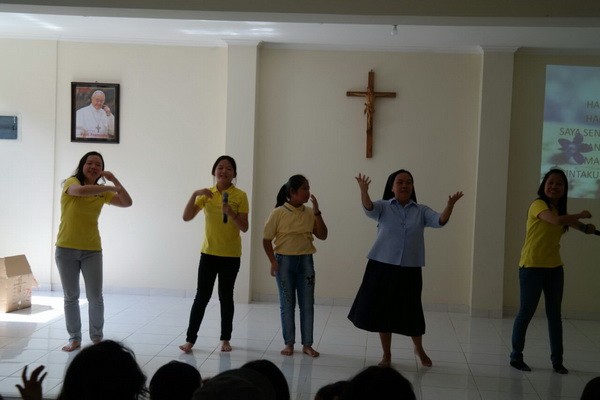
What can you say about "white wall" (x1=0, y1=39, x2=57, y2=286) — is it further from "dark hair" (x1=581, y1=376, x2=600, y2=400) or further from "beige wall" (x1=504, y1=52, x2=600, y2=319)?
"dark hair" (x1=581, y1=376, x2=600, y2=400)

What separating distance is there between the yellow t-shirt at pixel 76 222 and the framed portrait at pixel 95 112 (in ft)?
7.33

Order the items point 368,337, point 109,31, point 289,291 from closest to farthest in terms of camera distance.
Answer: point 289,291 < point 368,337 < point 109,31

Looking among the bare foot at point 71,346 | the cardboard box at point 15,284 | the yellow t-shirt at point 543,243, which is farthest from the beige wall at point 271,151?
the bare foot at point 71,346

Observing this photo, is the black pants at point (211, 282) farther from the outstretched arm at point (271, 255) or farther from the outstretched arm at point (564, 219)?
the outstretched arm at point (564, 219)

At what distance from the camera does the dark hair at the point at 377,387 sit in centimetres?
172

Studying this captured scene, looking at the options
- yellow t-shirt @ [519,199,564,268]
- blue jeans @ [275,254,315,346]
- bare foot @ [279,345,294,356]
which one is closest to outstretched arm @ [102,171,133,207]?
blue jeans @ [275,254,315,346]

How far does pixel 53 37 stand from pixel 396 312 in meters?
4.59

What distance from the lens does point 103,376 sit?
1.98 metres

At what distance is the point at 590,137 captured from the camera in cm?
667

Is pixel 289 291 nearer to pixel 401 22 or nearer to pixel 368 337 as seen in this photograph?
pixel 368 337

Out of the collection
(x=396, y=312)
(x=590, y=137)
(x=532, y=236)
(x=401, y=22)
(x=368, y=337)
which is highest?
(x=401, y=22)

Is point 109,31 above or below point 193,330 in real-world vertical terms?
above

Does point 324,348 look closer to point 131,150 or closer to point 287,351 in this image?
point 287,351

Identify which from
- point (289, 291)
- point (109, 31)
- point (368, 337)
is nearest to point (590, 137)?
point (368, 337)
